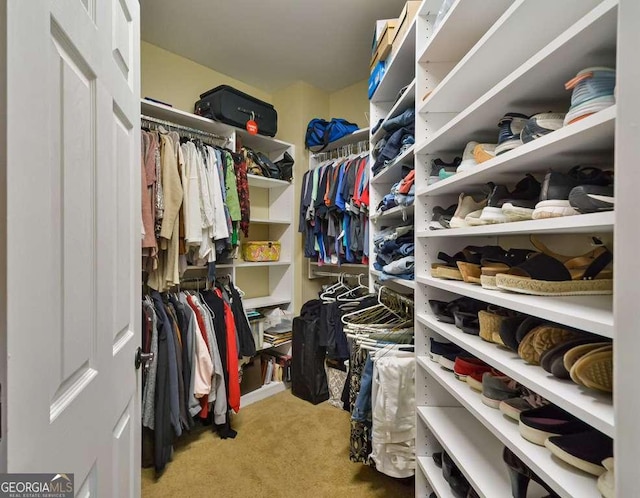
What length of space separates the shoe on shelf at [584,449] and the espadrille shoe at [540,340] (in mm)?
150

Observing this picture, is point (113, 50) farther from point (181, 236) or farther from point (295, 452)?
point (295, 452)

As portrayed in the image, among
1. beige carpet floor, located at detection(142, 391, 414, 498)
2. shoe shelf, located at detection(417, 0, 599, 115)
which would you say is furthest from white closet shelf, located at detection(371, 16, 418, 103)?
beige carpet floor, located at detection(142, 391, 414, 498)

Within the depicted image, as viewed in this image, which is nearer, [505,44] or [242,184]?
[505,44]

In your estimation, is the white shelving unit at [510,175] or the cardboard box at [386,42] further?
the cardboard box at [386,42]

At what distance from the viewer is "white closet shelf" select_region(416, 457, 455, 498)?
0.99m

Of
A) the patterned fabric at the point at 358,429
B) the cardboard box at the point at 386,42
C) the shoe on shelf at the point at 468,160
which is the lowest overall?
the patterned fabric at the point at 358,429

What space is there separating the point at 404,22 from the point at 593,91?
3.60 feet

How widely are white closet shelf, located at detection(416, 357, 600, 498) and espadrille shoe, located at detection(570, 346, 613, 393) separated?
0.58 ft

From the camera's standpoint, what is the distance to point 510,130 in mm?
804

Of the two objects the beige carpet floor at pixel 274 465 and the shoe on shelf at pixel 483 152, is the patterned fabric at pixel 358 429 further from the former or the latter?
the shoe on shelf at pixel 483 152

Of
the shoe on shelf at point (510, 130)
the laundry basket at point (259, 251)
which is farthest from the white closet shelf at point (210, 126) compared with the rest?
the shoe on shelf at point (510, 130)

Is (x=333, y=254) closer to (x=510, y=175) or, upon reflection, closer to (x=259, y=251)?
(x=259, y=251)

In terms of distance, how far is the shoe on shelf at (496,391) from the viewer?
0.84 meters

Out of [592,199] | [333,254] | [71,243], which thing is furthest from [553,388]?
[333,254]
